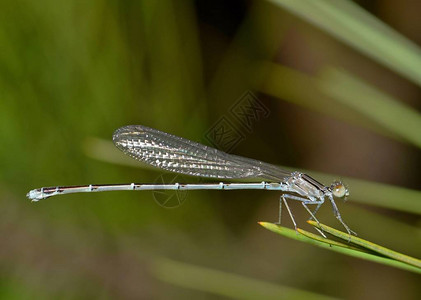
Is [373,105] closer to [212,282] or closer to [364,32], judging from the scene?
[364,32]

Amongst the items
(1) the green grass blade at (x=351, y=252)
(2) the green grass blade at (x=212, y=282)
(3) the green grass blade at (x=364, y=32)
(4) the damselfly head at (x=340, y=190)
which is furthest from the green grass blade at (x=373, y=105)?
(2) the green grass blade at (x=212, y=282)

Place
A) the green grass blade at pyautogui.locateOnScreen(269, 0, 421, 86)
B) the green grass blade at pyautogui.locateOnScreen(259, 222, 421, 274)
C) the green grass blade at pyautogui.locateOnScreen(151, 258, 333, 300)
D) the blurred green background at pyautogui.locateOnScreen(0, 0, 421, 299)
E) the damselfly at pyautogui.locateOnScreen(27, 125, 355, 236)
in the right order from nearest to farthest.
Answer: the green grass blade at pyautogui.locateOnScreen(259, 222, 421, 274), the green grass blade at pyautogui.locateOnScreen(269, 0, 421, 86), the blurred green background at pyautogui.locateOnScreen(0, 0, 421, 299), the green grass blade at pyautogui.locateOnScreen(151, 258, 333, 300), the damselfly at pyautogui.locateOnScreen(27, 125, 355, 236)

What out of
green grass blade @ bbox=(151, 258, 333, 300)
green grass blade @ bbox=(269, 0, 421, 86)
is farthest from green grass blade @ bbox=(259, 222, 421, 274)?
green grass blade @ bbox=(151, 258, 333, 300)

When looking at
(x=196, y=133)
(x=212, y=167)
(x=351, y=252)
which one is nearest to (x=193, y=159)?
(x=212, y=167)

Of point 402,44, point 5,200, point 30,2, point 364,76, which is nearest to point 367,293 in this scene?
point 364,76

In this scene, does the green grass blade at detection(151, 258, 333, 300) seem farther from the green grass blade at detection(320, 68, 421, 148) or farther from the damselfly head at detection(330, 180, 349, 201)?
the green grass blade at detection(320, 68, 421, 148)
